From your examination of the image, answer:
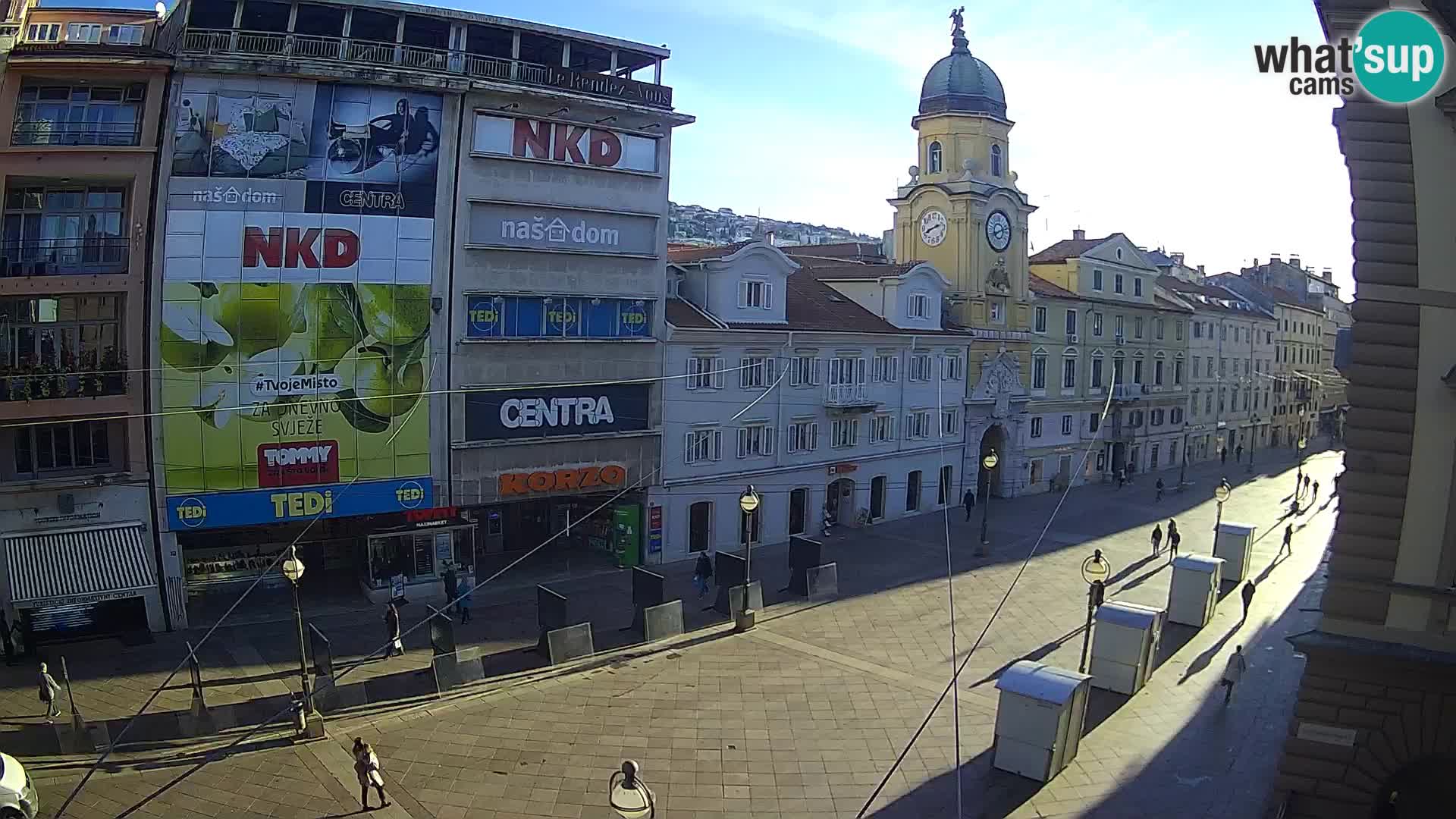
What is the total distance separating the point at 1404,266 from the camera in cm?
1362

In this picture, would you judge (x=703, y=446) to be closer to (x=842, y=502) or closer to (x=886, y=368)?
(x=842, y=502)

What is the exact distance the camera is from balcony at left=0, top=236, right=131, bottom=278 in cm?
2575

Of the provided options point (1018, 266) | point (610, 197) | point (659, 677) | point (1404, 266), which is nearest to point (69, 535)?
point (659, 677)

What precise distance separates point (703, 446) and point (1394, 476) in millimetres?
24921

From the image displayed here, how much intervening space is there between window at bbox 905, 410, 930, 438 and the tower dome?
1591cm

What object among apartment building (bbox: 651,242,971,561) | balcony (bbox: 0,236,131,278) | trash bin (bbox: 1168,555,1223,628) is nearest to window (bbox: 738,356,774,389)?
Answer: apartment building (bbox: 651,242,971,561)

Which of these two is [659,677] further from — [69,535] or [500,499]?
[69,535]

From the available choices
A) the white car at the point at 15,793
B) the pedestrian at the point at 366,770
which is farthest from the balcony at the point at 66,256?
the pedestrian at the point at 366,770

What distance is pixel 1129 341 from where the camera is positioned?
61.7 metres

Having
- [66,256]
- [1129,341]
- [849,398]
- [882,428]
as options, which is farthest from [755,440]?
[1129,341]

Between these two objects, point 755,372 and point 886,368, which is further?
point 886,368

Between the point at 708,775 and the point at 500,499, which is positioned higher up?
the point at 500,499

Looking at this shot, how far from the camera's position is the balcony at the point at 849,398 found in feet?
135

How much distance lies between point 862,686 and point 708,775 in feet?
19.3
